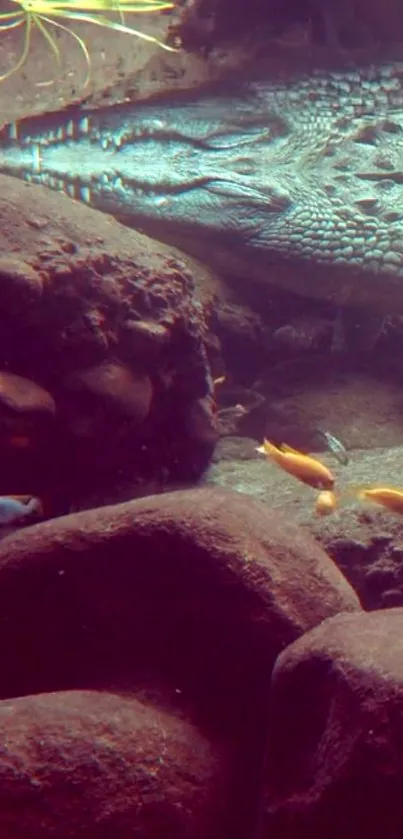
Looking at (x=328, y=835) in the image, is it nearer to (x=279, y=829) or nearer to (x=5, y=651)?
(x=279, y=829)

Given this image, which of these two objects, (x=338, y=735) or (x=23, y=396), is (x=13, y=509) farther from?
(x=338, y=735)

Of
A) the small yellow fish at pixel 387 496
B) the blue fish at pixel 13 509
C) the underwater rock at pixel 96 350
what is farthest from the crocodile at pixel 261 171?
the blue fish at pixel 13 509

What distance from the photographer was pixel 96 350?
3443 millimetres

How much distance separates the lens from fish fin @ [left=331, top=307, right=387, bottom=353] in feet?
18.2

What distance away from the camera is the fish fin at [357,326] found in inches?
218

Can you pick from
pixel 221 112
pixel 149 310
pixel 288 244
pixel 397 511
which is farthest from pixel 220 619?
pixel 221 112

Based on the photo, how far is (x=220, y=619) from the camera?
2248mm

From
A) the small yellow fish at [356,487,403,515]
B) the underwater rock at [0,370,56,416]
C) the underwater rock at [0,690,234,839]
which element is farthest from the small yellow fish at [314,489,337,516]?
the underwater rock at [0,690,234,839]

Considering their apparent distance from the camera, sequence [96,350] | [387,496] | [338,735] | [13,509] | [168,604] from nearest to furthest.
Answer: [338,735], [168,604], [13,509], [387,496], [96,350]

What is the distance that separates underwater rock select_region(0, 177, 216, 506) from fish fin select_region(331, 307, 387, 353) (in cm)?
188

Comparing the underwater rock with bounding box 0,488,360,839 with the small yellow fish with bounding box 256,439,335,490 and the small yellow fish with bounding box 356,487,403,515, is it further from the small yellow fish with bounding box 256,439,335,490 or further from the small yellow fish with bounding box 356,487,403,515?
the small yellow fish with bounding box 256,439,335,490

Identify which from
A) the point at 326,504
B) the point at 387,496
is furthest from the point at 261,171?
the point at 387,496

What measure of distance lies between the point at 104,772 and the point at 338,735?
60cm

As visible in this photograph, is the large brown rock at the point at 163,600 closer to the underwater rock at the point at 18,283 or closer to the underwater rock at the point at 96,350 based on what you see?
the underwater rock at the point at 96,350
